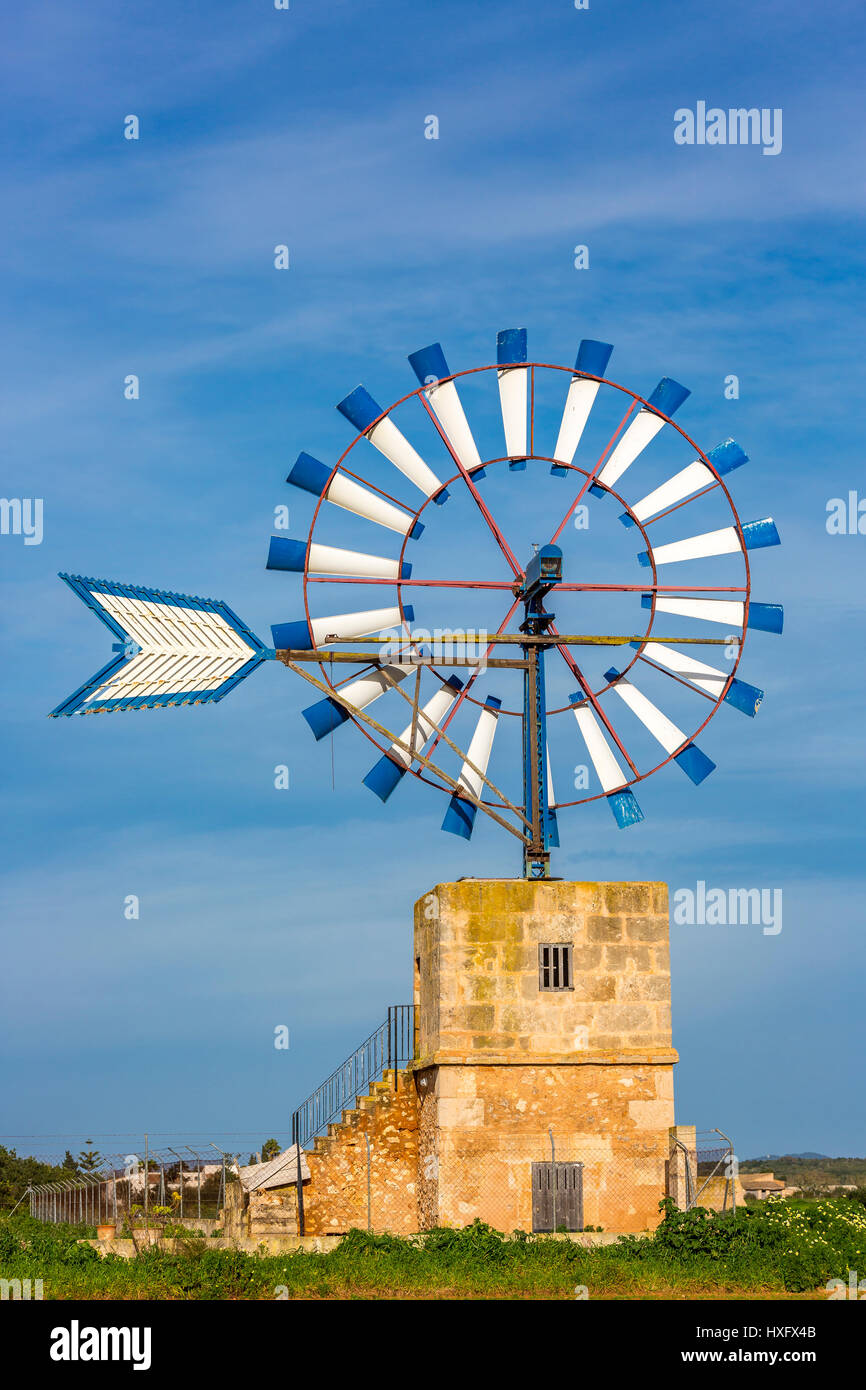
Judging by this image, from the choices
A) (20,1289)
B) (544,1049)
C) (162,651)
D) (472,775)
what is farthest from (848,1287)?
(162,651)

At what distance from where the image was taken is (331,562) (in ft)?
89.6

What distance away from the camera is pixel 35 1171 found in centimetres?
5947

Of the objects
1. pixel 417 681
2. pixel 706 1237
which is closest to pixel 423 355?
pixel 417 681

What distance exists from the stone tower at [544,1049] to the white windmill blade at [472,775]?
1271 millimetres

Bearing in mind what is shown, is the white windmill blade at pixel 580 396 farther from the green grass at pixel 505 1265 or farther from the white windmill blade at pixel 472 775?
the green grass at pixel 505 1265

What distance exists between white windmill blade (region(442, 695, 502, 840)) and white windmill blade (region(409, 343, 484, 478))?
3860 mm

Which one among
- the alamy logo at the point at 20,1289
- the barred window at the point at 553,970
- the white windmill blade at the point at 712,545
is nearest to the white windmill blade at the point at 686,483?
the white windmill blade at the point at 712,545

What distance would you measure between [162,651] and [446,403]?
585cm

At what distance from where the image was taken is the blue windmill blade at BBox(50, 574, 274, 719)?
24.5m

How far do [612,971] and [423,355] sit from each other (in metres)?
9.68

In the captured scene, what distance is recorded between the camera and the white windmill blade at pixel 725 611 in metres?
28.3
